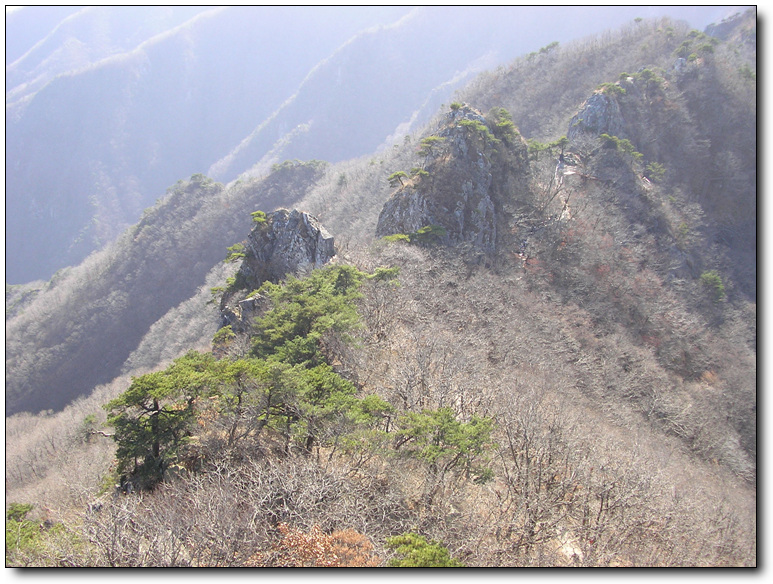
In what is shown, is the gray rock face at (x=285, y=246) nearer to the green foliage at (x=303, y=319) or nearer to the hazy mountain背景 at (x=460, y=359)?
the hazy mountain背景 at (x=460, y=359)

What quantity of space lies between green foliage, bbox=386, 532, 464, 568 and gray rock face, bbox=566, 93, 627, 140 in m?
46.7

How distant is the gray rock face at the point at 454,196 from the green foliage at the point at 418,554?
23326mm

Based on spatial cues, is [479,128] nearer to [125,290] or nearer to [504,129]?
[504,129]

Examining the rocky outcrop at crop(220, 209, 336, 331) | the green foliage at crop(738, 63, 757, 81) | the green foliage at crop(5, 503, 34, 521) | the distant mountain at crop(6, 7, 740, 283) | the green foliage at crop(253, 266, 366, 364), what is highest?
the distant mountain at crop(6, 7, 740, 283)

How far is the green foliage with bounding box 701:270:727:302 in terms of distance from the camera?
38.7 metres

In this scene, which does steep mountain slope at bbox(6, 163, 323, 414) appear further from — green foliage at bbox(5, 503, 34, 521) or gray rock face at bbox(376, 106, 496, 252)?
green foliage at bbox(5, 503, 34, 521)

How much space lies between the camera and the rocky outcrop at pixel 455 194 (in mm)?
31078

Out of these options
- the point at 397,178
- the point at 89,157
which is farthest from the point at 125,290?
the point at 89,157

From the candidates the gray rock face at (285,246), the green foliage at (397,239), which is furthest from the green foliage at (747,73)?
the gray rock face at (285,246)

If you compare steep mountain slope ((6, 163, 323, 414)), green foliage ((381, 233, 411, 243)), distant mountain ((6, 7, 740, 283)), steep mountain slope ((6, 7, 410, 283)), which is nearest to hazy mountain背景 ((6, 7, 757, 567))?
steep mountain slope ((6, 163, 323, 414))

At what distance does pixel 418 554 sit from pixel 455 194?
90.2 feet

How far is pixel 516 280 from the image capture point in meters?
31.0

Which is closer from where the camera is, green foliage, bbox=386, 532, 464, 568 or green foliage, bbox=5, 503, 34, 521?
green foliage, bbox=386, 532, 464, 568

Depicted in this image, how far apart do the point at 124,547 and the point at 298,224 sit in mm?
20300
